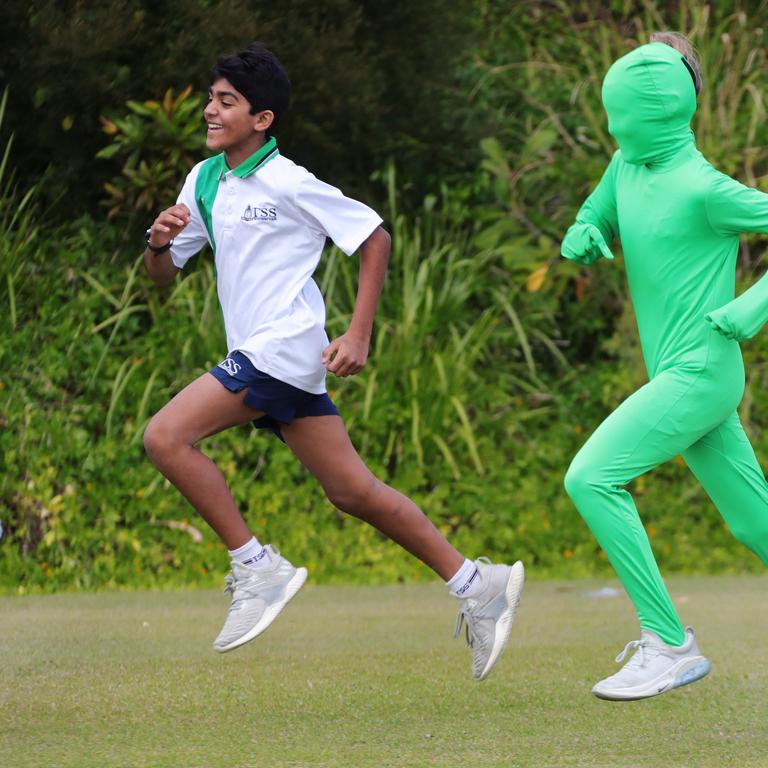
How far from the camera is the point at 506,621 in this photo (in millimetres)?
5270

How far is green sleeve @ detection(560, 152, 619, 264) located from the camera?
16.0ft

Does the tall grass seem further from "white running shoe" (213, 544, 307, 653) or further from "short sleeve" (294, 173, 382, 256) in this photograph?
"white running shoe" (213, 544, 307, 653)

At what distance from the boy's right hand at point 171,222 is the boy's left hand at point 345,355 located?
2.08 ft

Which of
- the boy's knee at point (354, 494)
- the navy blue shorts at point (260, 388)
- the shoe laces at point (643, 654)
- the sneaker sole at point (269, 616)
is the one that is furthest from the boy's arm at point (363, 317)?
the shoe laces at point (643, 654)

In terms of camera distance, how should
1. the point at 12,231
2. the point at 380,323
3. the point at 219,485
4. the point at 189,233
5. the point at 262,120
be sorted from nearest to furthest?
the point at 219,485, the point at 262,120, the point at 189,233, the point at 380,323, the point at 12,231

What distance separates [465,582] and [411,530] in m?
0.26

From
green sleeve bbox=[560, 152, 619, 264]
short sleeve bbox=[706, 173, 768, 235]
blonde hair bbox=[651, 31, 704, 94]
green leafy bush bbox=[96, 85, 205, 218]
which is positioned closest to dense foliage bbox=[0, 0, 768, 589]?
green leafy bush bbox=[96, 85, 205, 218]

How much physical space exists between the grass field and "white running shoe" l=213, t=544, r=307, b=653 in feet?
0.91

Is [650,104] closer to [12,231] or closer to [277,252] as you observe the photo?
[277,252]

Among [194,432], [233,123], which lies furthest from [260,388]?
[233,123]

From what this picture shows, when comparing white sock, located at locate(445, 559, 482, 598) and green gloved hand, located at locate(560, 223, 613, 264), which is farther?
white sock, located at locate(445, 559, 482, 598)

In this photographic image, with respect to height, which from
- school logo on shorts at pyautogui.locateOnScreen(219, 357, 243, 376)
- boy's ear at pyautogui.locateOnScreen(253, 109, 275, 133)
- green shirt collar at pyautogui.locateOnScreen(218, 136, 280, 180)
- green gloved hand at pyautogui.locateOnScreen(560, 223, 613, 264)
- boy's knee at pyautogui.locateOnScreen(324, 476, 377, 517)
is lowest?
boy's knee at pyautogui.locateOnScreen(324, 476, 377, 517)

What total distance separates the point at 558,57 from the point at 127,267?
4391 mm

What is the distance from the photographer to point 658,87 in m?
4.80
